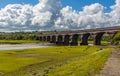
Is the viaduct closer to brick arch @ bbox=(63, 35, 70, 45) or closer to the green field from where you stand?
brick arch @ bbox=(63, 35, 70, 45)

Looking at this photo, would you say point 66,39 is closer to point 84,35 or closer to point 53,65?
point 84,35

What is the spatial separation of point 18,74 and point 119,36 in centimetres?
4463

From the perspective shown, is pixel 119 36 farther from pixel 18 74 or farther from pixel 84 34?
pixel 84 34

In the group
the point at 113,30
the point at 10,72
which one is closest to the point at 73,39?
the point at 113,30

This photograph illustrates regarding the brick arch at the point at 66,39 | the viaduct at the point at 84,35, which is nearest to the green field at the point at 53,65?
the viaduct at the point at 84,35

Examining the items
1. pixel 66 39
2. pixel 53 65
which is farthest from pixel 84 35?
pixel 53 65

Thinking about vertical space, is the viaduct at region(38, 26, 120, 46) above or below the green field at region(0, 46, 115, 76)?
above

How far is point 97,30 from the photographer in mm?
118250

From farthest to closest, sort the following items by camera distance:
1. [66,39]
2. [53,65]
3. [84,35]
Answer: [66,39] → [84,35] → [53,65]

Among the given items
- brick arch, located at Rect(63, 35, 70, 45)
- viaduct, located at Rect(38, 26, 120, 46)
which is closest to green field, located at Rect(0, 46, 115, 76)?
viaduct, located at Rect(38, 26, 120, 46)

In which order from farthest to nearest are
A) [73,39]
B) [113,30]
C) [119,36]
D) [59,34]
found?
[59,34] < [73,39] < [113,30] < [119,36]

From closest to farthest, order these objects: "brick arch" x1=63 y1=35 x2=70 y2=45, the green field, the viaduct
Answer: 1. the green field
2. the viaduct
3. "brick arch" x1=63 y1=35 x2=70 y2=45

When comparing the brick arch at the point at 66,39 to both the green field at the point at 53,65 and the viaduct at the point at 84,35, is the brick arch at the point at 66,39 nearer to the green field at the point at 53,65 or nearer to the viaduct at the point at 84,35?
the viaduct at the point at 84,35

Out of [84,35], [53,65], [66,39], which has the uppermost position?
[84,35]
